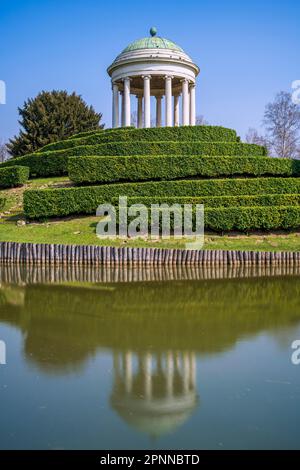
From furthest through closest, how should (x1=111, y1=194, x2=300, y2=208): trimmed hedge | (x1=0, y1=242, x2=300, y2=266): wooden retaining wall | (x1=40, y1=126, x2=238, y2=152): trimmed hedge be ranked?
(x1=40, y1=126, x2=238, y2=152): trimmed hedge → (x1=111, y1=194, x2=300, y2=208): trimmed hedge → (x1=0, y1=242, x2=300, y2=266): wooden retaining wall

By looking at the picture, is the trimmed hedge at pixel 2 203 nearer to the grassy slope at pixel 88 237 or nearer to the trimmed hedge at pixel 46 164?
the grassy slope at pixel 88 237

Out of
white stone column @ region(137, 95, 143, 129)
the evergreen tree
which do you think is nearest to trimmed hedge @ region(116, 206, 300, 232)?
white stone column @ region(137, 95, 143, 129)

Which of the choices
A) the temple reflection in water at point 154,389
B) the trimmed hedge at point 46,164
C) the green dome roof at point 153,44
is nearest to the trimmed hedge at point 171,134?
the trimmed hedge at point 46,164

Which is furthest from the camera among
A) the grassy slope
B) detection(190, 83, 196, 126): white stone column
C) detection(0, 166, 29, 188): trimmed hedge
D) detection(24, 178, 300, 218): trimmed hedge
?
detection(190, 83, 196, 126): white stone column

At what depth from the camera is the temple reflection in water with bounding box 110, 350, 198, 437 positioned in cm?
512

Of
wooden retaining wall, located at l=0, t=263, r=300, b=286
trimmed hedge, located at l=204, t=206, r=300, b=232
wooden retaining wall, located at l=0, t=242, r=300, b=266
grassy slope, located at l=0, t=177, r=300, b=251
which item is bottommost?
wooden retaining wall, located at l=0, t=263, r=300, b=286

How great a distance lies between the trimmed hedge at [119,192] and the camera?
24.5 meters

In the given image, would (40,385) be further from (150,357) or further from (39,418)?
(150,357)

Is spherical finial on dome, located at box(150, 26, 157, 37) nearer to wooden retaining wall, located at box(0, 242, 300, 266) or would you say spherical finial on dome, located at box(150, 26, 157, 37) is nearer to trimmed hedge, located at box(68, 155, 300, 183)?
trimmed hedge, located at box(68, 155, 300, 183)

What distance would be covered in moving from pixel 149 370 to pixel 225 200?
682 inches

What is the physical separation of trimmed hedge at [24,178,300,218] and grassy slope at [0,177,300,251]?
715 millimetres

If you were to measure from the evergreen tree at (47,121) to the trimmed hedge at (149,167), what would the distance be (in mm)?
25174

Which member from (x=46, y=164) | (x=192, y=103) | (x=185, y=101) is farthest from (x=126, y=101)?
(x=46, y=164)

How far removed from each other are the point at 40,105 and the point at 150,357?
1946 inches
